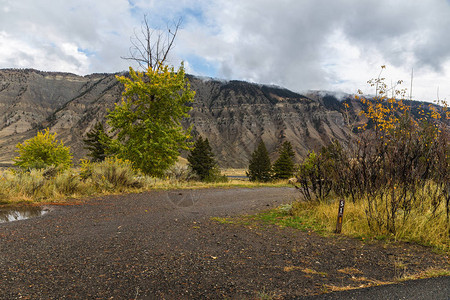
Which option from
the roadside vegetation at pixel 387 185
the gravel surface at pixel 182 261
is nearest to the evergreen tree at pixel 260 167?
the roadside vegetation at pixel 387 185

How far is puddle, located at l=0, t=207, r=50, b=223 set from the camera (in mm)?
5581

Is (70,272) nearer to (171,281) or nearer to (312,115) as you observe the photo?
(171,281)

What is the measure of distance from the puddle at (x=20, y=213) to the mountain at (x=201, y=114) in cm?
9503

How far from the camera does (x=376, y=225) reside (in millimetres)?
4820

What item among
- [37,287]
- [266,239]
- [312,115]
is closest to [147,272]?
[37,287]

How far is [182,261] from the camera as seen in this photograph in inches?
133

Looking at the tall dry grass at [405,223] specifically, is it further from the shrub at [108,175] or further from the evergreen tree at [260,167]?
the evergreen tree at [260,167]

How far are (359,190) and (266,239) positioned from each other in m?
2.94

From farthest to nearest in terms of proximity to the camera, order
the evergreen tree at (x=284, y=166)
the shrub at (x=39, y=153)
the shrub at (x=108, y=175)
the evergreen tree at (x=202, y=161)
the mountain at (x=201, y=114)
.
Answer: the mountain at (x=201, y=114) < the evergreen tree at (x=284, y=166) < the evergreen tree at (x=202, y=161) < the shrub at (x=39, y=153) < the shrub at (x=108, y=175)

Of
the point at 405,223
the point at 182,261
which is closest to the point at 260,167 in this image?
the point at 405,223

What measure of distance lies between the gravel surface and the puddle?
0.66m

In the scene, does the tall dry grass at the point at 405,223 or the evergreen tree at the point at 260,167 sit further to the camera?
the evergreen tree at the point at 260,167

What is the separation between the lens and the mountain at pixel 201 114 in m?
114

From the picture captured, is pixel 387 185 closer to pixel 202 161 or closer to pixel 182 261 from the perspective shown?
pixel 182 261
